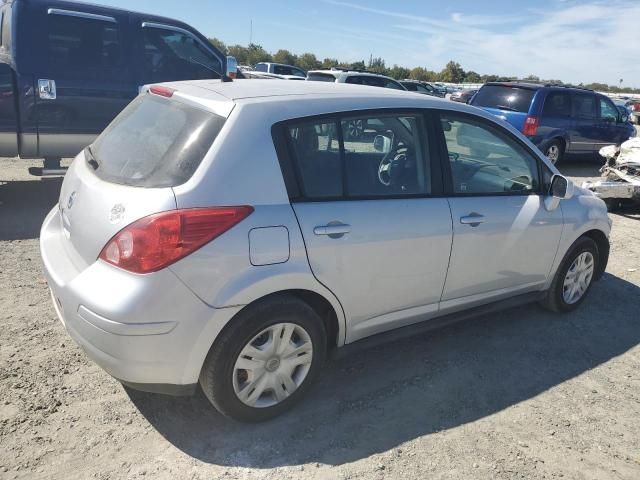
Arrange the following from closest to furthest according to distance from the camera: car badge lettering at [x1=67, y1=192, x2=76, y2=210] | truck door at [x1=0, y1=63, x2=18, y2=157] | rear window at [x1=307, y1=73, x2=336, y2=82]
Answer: car badge lettering at [x1=67, y1=192, x2=76, y2=210]
truck door at [x1=0, y1=63, x2=18, y2=157]
rear window at [x1=307, y1=73, x2=336, y2=82]

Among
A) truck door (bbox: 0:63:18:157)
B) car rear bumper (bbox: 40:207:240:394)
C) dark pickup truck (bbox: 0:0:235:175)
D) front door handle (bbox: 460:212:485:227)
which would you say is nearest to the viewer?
car rear bumper (bbox: 40:207:240:394)

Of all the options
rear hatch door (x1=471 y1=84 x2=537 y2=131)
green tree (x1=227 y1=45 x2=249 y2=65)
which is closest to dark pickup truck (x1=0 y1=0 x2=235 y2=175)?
rear hatch door (x1=471 y1=84 x2=537 y2=131)

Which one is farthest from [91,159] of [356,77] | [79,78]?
[356,77]

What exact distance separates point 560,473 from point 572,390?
2.76 ft

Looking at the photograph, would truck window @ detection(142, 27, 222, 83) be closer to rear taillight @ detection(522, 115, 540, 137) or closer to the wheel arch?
the wheel arch

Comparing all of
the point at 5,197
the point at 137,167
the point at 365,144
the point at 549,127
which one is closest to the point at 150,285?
the point at 137,167

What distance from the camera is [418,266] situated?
3.14 meters

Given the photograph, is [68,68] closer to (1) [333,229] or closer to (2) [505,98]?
(1) [333,229]

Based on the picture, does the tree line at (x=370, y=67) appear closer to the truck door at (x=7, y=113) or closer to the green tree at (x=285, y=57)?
the green tree at (x=285, y=57)

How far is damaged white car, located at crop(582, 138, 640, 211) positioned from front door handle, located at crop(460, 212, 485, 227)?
Result: 5.34m

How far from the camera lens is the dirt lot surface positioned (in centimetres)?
252

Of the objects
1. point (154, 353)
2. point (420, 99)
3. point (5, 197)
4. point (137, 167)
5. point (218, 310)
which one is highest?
point (420, 99)

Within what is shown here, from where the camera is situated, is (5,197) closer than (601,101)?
Yes

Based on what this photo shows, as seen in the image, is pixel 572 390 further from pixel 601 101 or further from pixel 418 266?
pixel 601 101
